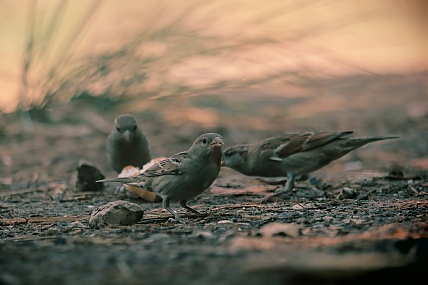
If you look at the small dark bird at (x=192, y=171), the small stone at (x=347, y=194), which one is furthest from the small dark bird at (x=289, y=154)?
the small dark bird at (x=192, y=171)

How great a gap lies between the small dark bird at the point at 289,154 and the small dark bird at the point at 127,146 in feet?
2.72

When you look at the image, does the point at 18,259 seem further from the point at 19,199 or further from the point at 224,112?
the point at 224,112

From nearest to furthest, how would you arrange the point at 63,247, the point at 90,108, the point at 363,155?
the point at 63,247 → the point at 363,155 → the point at 90,108

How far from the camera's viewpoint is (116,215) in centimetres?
353

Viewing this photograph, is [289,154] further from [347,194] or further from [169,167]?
[169,167]

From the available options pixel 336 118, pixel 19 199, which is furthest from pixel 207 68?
pixel 336 118

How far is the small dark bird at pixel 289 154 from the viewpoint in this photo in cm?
520

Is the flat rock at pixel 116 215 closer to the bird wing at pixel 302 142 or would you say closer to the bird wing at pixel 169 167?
the bird wing at pixel 169 167

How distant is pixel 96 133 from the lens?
829cm

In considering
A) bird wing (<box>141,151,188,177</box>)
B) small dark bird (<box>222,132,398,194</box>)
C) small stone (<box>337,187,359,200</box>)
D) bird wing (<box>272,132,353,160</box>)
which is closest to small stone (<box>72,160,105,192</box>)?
small dark bird (<box>222,132,398,194</box>)

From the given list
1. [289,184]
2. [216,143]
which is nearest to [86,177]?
[289,184]

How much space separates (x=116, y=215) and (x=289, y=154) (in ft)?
6.96

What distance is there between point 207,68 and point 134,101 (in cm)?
127

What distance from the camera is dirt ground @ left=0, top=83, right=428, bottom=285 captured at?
225 centimetres
